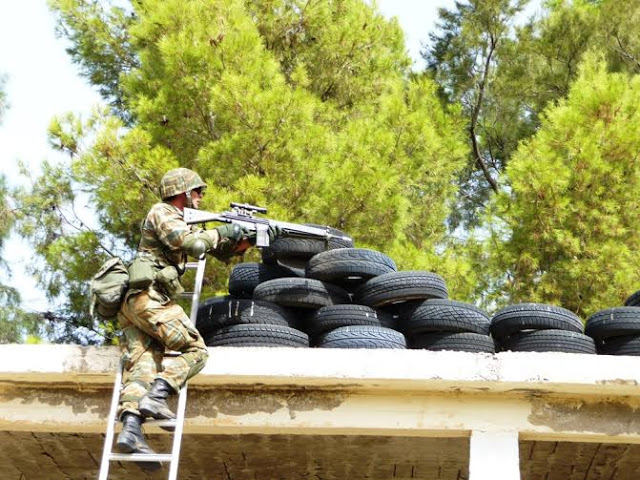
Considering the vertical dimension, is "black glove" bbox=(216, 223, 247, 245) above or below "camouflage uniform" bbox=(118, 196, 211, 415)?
above

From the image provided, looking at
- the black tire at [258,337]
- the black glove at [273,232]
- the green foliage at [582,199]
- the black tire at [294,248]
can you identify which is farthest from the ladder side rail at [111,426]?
the green foliage at [582,199]

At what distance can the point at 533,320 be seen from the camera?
7520 mm

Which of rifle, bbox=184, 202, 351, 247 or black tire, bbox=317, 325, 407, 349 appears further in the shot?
black tire, bbox=317, 325, 407, 349

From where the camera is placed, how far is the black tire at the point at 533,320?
7520 mm

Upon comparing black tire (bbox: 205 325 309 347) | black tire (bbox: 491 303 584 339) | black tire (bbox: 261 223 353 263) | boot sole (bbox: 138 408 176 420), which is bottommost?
boot sole (bbox: 138 408 176 420)

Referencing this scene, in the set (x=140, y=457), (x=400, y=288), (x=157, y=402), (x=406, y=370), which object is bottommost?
(x=140, y=457)

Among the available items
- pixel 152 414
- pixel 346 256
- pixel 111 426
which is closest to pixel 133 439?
pixel 152 414

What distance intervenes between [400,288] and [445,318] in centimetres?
40

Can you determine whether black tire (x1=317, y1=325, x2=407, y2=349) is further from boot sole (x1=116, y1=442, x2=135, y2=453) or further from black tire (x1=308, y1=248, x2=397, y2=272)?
boot sole (x1=116, y1=442, x2=135, y2=453)

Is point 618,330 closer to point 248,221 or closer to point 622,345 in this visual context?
point 622,345

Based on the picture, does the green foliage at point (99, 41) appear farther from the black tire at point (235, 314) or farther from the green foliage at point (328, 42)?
the black tire at point (235, 314)

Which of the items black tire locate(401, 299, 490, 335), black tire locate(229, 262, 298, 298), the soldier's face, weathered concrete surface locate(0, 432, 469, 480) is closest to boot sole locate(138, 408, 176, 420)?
weathered concrete surface locate(0, 432, 469, 480)

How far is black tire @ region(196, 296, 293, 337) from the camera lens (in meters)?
7.39

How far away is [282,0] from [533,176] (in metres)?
5.06
